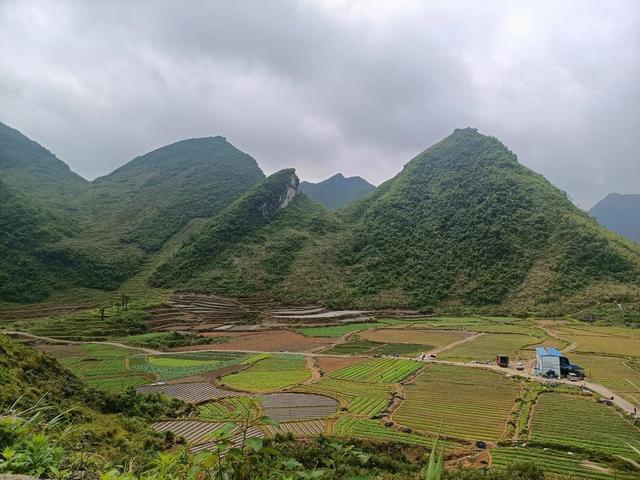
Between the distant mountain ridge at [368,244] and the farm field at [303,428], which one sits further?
the distant mountain ridge at [368,244]

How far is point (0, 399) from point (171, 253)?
298 feet

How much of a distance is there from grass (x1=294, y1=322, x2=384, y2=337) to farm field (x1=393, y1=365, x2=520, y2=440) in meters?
21.7

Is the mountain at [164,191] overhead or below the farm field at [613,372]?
overhead

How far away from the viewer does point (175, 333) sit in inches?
2079

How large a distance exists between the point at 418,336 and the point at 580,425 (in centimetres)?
3091

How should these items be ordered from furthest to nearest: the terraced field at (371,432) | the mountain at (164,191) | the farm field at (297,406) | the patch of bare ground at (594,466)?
1. the mountain at (164,191)
2. the farm field at (297,406)
3. the terraced field at (371,432)
4. the patch of bare ground at (594,466)

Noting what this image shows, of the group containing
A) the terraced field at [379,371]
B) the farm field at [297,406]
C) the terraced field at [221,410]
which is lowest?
the terraced field at [221,410]

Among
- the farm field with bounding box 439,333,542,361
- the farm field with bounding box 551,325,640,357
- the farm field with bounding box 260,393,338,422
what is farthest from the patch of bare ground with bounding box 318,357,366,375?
the farm field with bounding box 551,325,640,357

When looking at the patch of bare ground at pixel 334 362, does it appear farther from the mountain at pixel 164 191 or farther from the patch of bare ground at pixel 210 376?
the mountain at pixel 164 191

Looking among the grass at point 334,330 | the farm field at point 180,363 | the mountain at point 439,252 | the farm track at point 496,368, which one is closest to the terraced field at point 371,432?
the farm track at point 496,368

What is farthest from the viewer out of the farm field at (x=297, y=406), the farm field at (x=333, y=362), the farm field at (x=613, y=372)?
the farm field at (x=333, y=362)

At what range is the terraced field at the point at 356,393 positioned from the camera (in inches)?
1017

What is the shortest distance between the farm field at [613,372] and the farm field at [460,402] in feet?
22.3

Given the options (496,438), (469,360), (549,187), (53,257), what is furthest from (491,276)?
(53,257)
